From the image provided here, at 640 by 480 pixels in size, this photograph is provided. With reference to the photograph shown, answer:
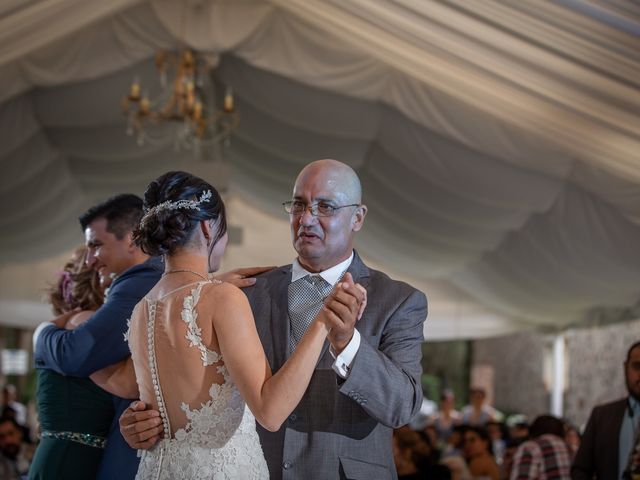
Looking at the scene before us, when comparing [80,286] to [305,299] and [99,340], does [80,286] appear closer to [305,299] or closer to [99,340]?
[99,340]

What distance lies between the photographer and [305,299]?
295 cm

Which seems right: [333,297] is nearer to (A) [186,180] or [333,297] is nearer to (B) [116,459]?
(A) [186,180]

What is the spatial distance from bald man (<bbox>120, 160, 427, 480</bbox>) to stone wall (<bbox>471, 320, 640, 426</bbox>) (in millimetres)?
9046

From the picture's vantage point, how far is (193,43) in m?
9.12

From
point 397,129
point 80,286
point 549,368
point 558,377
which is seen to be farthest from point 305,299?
point 549,368

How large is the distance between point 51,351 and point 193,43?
6.14 metres

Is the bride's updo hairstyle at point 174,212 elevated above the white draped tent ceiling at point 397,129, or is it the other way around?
the white draped tent ceiling at point 397,129

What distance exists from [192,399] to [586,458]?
2.96 m

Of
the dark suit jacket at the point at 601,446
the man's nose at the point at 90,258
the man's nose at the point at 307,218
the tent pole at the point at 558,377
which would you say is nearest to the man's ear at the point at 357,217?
the man's nose at the point at 307,218

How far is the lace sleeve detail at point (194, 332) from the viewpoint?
99.0 inches

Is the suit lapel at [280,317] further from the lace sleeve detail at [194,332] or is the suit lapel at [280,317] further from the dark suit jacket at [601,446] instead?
the dark suit jacket at [601,446]

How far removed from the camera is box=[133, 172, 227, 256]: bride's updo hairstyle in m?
2.62

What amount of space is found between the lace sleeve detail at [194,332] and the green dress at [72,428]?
0.96 m

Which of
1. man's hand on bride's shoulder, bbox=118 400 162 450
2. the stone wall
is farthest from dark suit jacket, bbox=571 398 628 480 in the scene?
the stone wall
